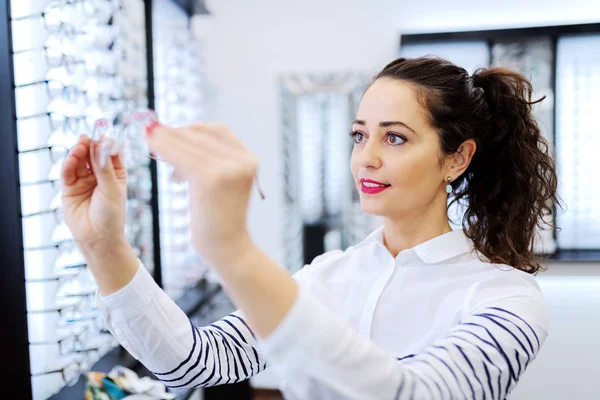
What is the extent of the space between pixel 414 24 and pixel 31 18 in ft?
7.67

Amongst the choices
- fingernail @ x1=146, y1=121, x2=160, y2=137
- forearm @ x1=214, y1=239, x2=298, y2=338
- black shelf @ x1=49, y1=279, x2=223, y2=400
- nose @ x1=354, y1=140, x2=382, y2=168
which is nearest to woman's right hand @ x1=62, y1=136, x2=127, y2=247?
fingernail @ x1=146, y1=121, x2=160, y2=137

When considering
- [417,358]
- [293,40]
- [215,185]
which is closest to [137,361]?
[417,358]

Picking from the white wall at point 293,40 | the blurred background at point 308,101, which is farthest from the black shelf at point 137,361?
the white wall at point 293,40

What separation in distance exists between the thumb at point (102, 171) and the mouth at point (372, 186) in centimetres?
54

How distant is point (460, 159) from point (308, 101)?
208 cm

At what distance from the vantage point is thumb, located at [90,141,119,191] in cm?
90

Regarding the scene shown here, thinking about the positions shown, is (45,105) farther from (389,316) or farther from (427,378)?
(427,378)

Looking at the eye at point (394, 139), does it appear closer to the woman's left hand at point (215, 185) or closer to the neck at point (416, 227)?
the neck at point (416, 227)

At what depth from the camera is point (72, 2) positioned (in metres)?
1.61

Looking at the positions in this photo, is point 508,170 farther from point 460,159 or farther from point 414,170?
point 414,170

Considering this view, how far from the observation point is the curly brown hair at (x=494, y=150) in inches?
49.4

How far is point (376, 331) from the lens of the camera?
117cm

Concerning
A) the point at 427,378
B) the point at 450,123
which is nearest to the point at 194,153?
the point at 427,378

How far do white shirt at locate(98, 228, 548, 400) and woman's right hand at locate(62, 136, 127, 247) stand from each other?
0.10 metres
